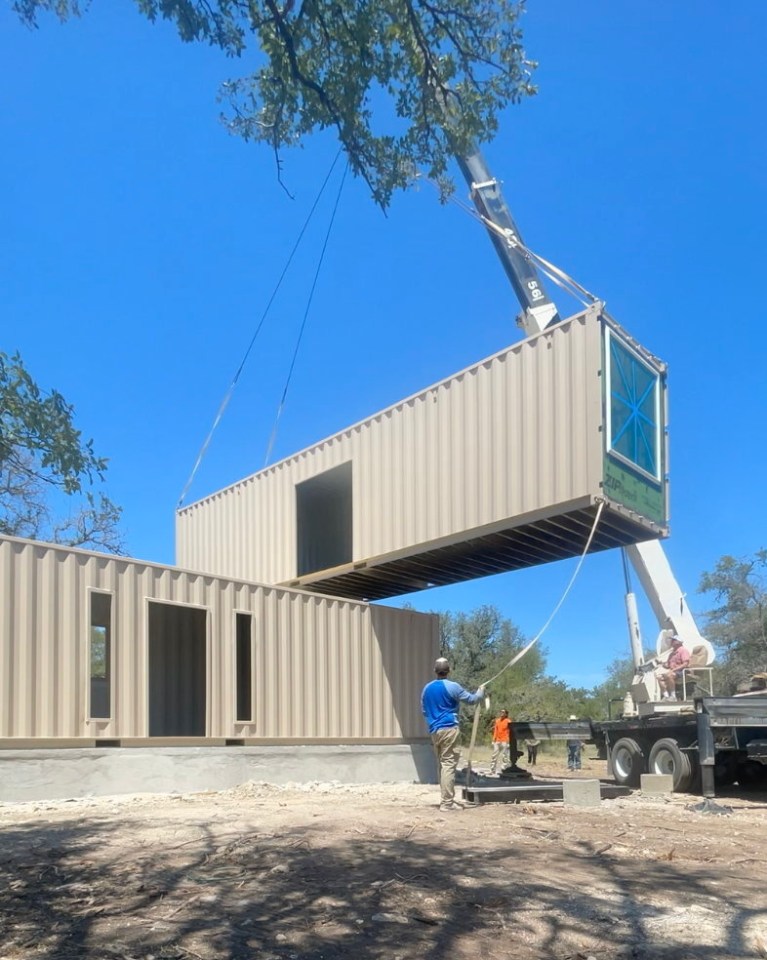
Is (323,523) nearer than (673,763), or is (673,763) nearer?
(673,763)

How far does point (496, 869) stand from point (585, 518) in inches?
265

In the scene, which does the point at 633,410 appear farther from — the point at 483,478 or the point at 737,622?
the point at 737,622

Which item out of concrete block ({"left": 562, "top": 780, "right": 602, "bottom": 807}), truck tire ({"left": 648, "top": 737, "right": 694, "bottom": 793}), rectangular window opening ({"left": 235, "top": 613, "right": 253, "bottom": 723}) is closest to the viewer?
concrete block ({"left": 562, "top": 780, "right": 602, "bottom": 807})

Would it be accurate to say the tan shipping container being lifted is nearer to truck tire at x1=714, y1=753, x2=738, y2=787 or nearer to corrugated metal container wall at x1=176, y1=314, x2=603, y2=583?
corrugated metal container wall at x1=176, y1=314, x2=603, y2=583

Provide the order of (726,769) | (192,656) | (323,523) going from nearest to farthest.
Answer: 1. (726,769)
2. (192,656)
3. (323,523)

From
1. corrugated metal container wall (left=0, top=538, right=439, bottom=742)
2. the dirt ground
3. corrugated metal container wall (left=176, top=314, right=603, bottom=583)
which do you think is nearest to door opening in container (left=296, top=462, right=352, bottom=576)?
corrugated metal container wall (left=176, top=314, right=603, bottom=583)

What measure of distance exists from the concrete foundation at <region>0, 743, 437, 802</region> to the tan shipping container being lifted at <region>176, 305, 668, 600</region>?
2.96 metres

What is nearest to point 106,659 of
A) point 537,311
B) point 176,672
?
point 176,672

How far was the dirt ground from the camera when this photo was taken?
460 centimetres

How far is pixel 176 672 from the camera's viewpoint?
1535 cm

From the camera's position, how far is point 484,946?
4.58 m

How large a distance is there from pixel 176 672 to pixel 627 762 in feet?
23.4

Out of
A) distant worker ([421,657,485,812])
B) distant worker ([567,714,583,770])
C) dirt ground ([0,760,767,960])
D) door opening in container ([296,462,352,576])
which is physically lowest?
distant worker ([567,714,583,770])

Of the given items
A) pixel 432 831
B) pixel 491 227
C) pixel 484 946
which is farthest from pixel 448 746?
pixel 491 227
